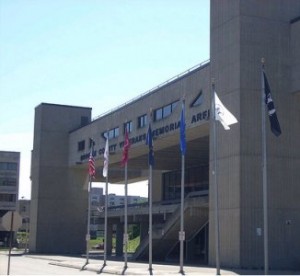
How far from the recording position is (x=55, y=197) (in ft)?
261

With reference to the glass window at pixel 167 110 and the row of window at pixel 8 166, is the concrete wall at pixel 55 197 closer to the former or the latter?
the glass window at pixel 167 110

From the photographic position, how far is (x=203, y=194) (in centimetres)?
4897

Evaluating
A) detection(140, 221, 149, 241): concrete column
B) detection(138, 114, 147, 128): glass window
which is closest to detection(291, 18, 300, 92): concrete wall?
detection(138, 114, 147, 128): glass window

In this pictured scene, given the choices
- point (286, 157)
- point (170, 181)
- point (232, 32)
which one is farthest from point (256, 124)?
point (170, 181)

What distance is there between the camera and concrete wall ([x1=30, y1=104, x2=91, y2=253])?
79.2 m

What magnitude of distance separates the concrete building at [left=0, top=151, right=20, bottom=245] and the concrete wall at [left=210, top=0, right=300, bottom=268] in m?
92.9

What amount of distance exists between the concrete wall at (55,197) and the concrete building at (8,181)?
165ft

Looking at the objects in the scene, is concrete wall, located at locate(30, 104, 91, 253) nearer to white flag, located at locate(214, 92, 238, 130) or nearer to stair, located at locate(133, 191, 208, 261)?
stair, located at locate(133, 191, 208, 261)

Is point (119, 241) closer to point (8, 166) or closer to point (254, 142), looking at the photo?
point (254, 142)

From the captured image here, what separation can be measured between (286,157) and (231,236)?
6194 millimetres

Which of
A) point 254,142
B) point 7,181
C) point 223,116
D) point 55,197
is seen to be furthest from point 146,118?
point 7,181

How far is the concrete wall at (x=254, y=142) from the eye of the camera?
40.2m

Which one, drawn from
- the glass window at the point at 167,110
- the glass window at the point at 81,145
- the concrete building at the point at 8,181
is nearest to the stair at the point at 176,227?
the glass window at the point at 167,110

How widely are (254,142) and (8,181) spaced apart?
98.2 meters
